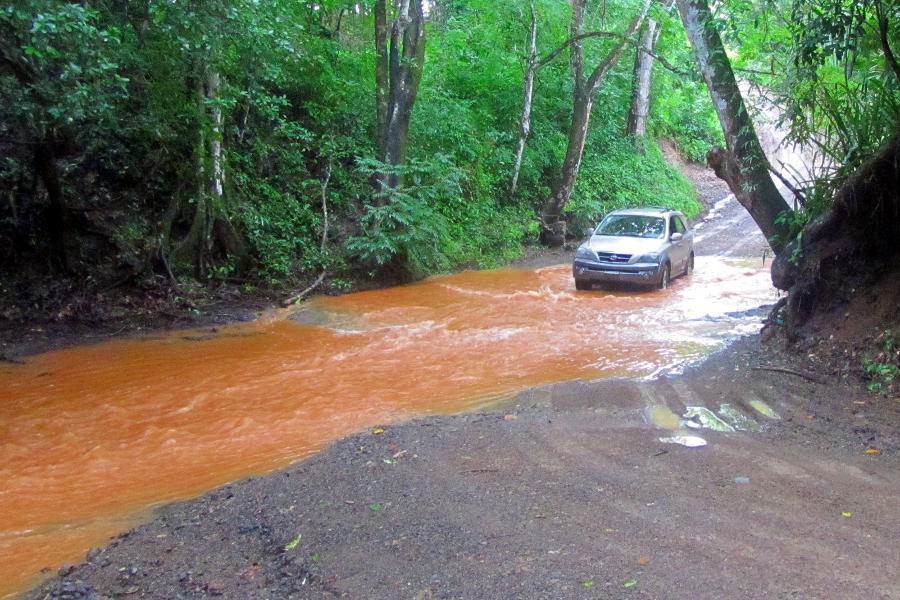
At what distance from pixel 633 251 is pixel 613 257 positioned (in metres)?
0.46

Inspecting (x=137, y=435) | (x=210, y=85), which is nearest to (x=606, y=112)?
(x=210, y=85)

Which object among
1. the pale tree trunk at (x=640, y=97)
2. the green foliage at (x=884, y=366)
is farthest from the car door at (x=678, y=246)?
the pale tree trunk at (x=640, y=97)

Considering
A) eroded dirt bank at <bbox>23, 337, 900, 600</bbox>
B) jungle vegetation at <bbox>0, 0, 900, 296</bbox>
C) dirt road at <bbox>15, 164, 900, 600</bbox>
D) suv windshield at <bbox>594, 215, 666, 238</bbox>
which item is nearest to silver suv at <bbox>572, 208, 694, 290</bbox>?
suv windshield at <bbox>594, 215, 666, 238</bbox>

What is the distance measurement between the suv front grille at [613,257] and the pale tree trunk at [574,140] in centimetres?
782

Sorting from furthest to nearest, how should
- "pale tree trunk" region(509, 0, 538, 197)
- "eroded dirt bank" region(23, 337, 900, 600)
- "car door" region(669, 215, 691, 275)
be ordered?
"pale tree trunk" region(509, 0, 538, 197) → "car door" region(669, 215, 691, 275) → "eroded dirt bank" region(23, 337, 900, 600)

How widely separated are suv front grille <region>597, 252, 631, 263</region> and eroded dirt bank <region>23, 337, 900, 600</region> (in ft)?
27.7

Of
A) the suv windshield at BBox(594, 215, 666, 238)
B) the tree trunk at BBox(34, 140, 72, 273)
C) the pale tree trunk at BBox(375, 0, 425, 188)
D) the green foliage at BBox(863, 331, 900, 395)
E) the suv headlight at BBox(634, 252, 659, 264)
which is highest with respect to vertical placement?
the pale tree trunk at BBox(375, 0, 425, 188)

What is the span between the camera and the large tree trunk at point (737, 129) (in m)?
10.1

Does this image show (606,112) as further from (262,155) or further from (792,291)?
(792,291)

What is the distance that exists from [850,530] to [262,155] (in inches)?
603

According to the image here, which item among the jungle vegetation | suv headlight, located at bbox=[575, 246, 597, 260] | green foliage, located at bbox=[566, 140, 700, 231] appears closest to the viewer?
the jungle vegetation

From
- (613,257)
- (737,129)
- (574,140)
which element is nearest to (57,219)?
(613,257)

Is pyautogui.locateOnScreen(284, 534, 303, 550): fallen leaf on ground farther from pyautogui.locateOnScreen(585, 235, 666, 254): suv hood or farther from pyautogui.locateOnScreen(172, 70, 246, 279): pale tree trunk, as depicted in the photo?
pyautogui.locateOnScreen(585, 235, 666, 254): suv hood

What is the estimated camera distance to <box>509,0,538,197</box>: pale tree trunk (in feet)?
74.8
